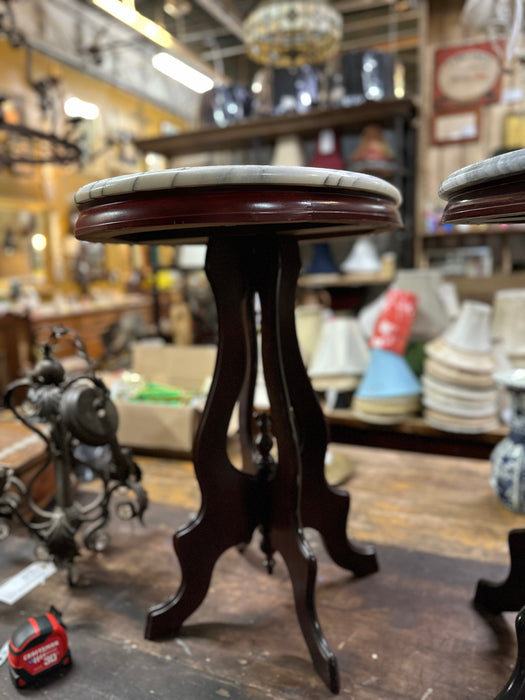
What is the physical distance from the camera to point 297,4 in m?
3.29

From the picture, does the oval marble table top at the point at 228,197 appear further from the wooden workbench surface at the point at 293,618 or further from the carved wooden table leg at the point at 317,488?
the wooden workbench surface at the point at 293,618

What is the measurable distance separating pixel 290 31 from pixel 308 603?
11.4 ft

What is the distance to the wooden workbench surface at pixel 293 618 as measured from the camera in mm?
919

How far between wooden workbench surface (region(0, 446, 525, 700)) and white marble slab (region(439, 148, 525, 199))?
2.71 ft

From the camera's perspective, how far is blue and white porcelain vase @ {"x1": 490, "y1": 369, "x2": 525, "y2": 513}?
138cm

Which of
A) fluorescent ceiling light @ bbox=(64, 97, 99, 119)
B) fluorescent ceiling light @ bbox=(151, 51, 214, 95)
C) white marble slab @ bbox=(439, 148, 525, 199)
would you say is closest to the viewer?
white marble slab @ bbox=(439, 148, 525, 199)

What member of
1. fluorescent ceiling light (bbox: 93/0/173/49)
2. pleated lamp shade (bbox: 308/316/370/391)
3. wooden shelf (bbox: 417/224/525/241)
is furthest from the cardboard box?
fluorescent ceiling light (bbox: 93/0/173/49)

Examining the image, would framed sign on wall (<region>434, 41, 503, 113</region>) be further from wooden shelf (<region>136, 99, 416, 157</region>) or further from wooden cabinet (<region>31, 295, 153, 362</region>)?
wooden cabinet (<region>31, 295, 153, 362</region>)

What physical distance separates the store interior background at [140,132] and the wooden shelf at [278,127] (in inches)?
0.9

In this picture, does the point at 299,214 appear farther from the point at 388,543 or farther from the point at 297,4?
the point at 297,4

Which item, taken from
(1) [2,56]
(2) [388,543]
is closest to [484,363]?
(2) [388,543]

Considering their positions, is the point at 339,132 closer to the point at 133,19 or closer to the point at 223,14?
the point at 133,19

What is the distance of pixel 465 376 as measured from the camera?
2000 millimetres

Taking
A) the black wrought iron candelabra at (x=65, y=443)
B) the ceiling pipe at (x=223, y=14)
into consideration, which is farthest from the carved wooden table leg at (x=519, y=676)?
the ceiling pipe at (x=223, y=14)
